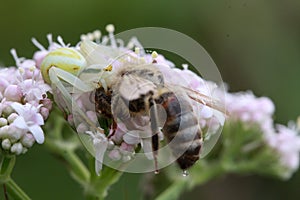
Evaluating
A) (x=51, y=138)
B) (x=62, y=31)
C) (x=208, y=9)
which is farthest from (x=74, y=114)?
(x=208, y=9)

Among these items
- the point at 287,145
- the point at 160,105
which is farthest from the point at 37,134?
the point at 287,145

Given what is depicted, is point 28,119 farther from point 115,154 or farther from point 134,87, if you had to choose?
point 134,87

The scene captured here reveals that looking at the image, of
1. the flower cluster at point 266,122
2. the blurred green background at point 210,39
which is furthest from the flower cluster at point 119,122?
the blurred green background at point 210,39

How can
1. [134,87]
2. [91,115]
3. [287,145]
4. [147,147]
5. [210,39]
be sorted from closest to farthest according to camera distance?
[134,87] < [147,147] < [91,115] < [287,145] < [210,39]

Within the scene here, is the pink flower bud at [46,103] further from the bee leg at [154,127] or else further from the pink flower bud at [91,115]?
the bee leg at [154,127]

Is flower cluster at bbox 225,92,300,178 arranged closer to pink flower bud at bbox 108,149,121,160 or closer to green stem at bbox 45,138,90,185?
green stem at bbox 45,138,90,185

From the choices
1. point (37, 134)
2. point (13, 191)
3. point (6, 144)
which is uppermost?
point (37, 134)
